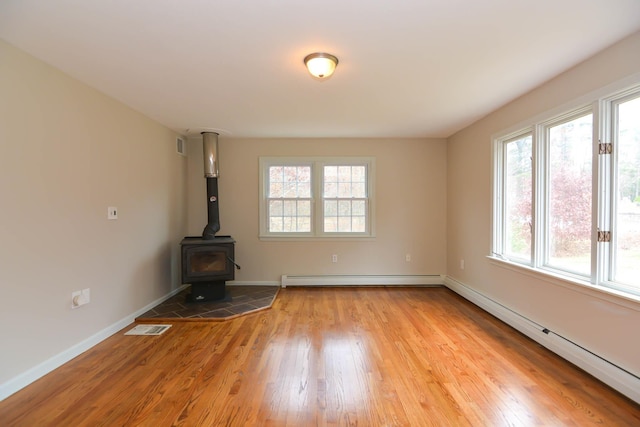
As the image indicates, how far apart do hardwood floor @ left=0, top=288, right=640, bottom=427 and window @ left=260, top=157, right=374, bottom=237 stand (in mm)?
1774

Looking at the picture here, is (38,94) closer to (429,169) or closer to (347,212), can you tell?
(347,212)

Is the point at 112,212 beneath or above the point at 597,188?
beneath

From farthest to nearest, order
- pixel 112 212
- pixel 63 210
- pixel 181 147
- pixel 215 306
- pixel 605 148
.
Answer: pixel 181 147, pixel 215 306, pixel 112 212, pixel 63 210, pixel 605 148

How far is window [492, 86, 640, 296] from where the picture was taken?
201cm

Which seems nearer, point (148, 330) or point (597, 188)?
point (597, 188)

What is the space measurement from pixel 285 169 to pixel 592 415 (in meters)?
4.16

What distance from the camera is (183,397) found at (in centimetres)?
191

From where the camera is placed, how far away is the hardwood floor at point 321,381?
172 cm

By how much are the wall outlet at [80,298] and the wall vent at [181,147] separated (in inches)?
92.2

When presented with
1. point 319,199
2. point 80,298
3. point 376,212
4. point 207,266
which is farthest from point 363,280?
point 80,298

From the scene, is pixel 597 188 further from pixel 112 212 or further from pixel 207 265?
pixel 112 212

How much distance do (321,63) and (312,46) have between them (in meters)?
0.14

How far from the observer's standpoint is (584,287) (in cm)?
221

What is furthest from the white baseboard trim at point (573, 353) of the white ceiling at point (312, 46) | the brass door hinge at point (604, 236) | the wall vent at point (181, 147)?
the wall vent at point (181, 147)
